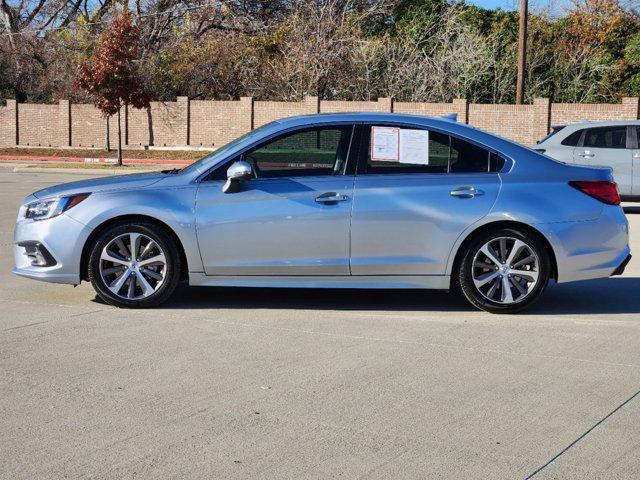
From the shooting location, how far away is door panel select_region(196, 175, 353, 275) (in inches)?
306

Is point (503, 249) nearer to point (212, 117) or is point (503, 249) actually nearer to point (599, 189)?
point (599, 189)

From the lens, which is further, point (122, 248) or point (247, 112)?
point (247, 112)

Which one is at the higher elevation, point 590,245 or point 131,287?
point 590,245

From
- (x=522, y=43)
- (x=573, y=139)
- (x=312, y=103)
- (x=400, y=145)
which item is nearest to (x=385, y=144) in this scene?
(x=400, y=145)

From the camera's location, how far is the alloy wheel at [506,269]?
25.8 feet

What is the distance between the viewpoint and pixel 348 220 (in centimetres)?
776

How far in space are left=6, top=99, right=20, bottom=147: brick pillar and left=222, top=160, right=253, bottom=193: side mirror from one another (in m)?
39.9

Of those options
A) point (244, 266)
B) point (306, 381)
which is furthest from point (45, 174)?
point (306, 381)

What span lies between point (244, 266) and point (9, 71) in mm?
44731

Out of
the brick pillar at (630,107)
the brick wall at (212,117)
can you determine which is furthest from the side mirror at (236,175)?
the brick pillar at (630,107)

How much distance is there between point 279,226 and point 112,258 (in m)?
1.40

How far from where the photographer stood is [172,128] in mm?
42281

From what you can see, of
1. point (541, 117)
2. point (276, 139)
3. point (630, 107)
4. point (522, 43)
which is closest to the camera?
point (276, 139)

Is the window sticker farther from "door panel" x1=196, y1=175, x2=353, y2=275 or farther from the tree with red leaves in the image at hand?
the tree with red leaves
